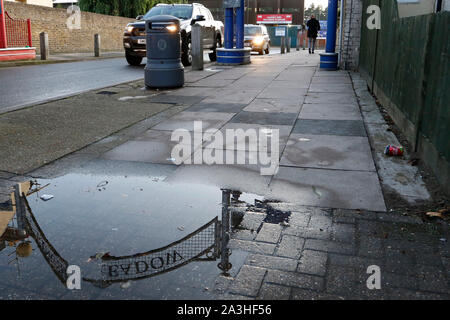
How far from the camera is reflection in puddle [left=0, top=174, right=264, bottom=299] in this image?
255cm

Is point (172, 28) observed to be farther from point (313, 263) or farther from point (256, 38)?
point (256, 38)

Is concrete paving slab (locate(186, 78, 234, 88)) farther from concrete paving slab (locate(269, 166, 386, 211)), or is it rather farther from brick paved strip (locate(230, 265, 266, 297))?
brick paved strip (locate(230, 265, 266, 297))

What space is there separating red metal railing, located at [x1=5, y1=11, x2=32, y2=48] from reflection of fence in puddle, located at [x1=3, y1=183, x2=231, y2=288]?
18.4 metres

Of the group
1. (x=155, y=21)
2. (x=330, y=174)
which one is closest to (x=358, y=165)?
(x=330, y=174)

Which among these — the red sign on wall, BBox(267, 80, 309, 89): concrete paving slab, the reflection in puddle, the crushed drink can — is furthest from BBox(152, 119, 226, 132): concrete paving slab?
the red sign on wall

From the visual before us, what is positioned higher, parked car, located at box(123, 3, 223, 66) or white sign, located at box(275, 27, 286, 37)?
white sign, located at box(275, 27, 286, 37)

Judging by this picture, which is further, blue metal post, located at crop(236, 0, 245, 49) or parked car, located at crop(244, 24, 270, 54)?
parked car, located at crop(244, 24, 270, 54)

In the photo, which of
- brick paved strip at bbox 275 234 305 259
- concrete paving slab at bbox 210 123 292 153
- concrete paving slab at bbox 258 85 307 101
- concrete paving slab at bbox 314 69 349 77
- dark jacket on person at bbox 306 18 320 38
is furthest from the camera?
dark jacket on person at bbox 306 18 320 38

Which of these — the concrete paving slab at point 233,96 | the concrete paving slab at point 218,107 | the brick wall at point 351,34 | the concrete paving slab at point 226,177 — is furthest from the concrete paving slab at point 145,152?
the brick wall at point 351,34

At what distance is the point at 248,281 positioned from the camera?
8.57ft

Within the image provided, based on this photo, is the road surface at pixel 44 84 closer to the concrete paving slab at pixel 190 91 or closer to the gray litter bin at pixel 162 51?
the gray litter bin at pixel 162 51

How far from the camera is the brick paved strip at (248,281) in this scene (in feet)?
8.23
